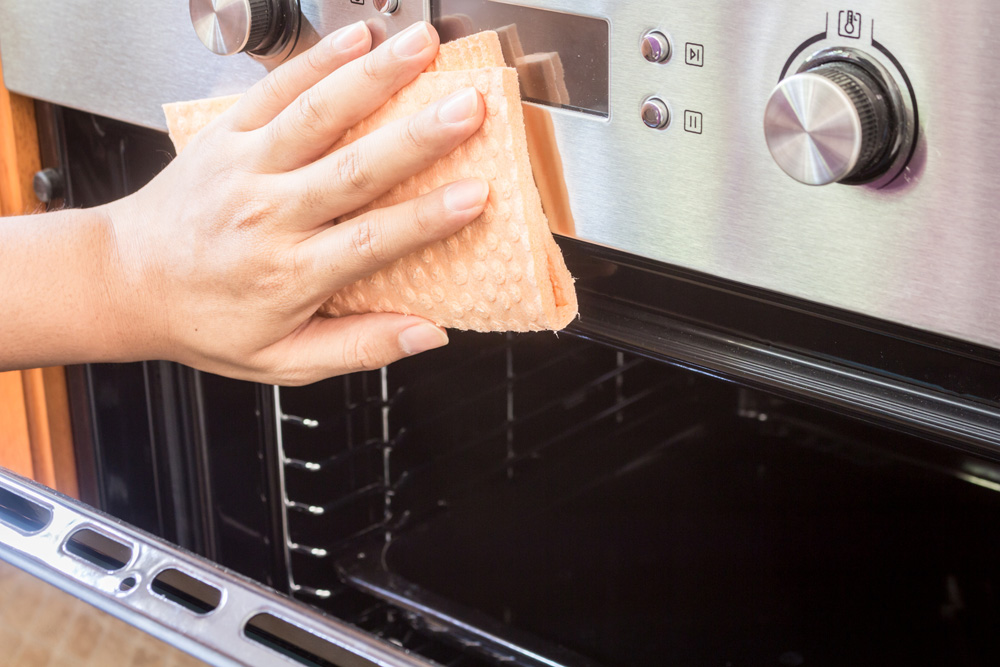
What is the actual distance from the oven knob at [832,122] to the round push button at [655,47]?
0.07 meters

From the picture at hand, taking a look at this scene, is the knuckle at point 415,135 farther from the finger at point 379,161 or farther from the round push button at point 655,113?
the round push button at point 655,113

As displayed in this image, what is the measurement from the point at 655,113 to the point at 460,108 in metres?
0.09

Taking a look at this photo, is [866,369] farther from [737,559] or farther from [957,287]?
[737,559]

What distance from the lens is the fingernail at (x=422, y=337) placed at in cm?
54

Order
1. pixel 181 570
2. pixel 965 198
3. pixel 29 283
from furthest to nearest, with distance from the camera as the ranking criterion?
Result: 1. pixel 29 283
2. pixel 181 570
3. pixel 965 198

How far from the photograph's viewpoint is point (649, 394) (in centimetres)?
90

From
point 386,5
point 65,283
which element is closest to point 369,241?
point 386,5

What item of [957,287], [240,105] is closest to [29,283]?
[240,105]

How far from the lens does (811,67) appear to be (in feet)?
1.28

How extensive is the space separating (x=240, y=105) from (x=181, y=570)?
255mm

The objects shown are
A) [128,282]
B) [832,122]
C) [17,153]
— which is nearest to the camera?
[832,122]

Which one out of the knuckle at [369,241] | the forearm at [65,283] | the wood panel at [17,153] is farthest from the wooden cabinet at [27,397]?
the knuckle at [369,241]

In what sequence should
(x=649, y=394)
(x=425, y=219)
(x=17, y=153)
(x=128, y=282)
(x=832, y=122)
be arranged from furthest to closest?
(x=649, y=394) < (x=17, y=153) < (x=128, y=282) < (x=425, y=219) < (x=832, y=122)

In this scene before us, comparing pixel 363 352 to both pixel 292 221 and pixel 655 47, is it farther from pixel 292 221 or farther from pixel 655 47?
pixel 655 47
